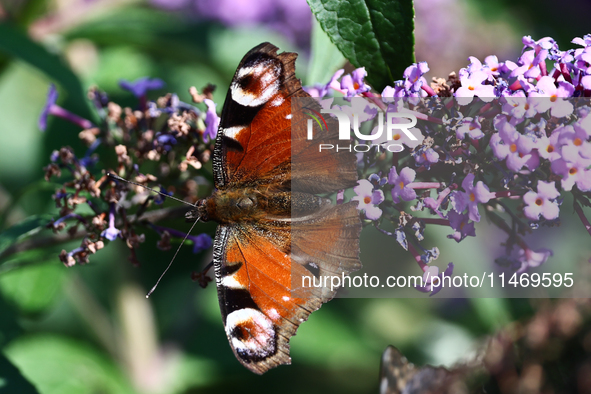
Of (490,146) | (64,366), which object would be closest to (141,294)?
(64,366)

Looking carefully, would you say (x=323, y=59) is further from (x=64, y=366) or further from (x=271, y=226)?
(x=64, y=366)

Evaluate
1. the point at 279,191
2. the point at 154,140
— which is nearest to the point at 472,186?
the point at 279,191

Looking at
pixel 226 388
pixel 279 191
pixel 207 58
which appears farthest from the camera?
pixel 226 388

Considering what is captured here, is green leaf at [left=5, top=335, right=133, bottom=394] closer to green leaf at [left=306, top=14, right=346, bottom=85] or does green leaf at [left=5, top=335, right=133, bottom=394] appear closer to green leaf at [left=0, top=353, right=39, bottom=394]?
green leaf at [left=0, top=353, right=39, bottom=394]

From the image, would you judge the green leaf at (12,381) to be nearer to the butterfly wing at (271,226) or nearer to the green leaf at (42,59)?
the butterfly wing at (271,226)

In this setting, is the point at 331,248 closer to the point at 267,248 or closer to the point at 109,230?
the point at 267,248

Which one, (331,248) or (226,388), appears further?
(226,388)
